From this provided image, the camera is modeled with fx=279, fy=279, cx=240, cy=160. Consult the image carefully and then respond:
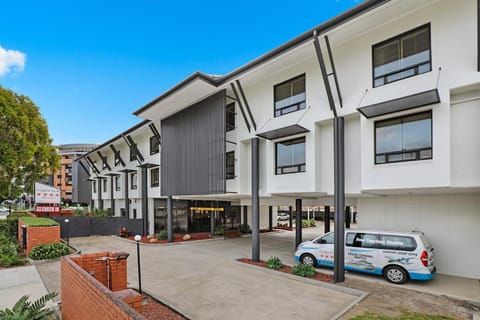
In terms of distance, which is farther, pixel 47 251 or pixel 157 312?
pixel 47 251

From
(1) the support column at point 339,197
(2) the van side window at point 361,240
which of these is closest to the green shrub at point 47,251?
(1) the support column at point 339,197

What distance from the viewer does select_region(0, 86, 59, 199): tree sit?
16.2 metres

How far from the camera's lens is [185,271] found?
35.8ft

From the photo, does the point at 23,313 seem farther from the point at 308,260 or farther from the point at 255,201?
the point at 308,260

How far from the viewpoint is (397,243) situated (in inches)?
352

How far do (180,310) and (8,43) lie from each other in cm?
1968

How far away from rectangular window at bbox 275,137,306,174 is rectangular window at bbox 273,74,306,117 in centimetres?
134

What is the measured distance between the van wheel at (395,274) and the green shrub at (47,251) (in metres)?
13.8

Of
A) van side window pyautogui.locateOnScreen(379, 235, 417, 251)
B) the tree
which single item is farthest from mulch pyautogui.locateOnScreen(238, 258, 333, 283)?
the tree

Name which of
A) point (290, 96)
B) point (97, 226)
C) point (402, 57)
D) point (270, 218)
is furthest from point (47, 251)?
point (270, 218)

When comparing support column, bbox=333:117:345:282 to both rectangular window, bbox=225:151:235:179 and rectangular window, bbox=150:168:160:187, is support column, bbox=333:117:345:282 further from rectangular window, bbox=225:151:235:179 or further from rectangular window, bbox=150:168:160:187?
rectangular window, bbox=150:168:160:187

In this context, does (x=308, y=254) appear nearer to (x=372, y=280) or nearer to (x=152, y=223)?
(x=372, y=280)

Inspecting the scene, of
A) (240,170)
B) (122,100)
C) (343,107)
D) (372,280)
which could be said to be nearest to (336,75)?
(343,107)

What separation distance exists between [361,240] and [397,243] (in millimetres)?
1156
